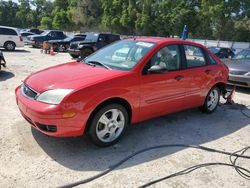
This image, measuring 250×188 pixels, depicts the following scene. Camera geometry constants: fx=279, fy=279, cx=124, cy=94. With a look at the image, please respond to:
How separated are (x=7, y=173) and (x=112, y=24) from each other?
55182 millimetres

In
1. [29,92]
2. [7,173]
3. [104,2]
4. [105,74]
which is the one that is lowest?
[7,173]

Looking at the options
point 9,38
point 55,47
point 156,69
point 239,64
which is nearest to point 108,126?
point 156,69

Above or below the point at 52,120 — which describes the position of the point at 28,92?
above

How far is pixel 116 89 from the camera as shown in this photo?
404 cm

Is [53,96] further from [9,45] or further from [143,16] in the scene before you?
[143,16]

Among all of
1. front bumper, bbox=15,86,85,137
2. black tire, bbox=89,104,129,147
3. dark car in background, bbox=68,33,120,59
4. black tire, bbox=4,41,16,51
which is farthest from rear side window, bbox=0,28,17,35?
black tire, bbox=89,104,129,147

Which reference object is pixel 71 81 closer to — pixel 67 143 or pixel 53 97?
pixel 53 97

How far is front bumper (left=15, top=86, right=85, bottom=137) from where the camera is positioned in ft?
11.9

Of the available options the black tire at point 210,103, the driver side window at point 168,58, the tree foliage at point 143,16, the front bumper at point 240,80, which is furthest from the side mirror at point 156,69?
the tree foliage at point 143,16

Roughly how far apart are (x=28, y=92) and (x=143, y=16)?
154 feet

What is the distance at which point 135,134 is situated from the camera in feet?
15.6

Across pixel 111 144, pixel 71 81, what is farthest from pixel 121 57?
pixel 111 144

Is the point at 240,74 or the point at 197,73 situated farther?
the point at 240,74

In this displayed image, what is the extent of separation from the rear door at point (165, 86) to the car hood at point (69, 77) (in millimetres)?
554
